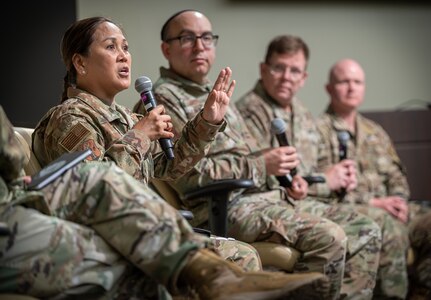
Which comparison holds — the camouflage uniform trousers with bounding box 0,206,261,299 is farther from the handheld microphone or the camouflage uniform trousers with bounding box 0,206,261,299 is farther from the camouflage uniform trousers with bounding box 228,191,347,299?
the handheld microphone

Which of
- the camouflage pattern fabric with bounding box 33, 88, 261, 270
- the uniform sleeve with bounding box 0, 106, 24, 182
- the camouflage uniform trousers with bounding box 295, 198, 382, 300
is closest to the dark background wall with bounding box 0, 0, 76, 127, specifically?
the camouflage pattern fabric with bounding box 33, 88, 261, 270

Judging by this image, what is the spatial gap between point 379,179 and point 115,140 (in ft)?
7.23

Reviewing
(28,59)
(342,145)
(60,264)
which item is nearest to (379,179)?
(342,145)

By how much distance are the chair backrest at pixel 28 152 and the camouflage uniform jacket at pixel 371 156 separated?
6.30 ft

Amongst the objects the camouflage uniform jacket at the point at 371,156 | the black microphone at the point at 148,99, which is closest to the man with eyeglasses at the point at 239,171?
the black microphone at the point at 148,99

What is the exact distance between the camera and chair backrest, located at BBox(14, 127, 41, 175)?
2.56 meters

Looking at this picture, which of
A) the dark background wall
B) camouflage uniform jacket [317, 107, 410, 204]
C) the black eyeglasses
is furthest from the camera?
camouflage uniform jacket [317, 107, 410, 204]

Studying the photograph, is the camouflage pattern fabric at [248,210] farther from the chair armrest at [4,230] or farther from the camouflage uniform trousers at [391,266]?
the chair armrest at [4,230]

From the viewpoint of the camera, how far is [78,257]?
1.97 m

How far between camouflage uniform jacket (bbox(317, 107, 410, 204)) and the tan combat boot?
7.60ft

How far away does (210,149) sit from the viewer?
3.35 meters

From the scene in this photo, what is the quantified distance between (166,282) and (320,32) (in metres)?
3.45

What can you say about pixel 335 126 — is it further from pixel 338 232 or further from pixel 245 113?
pixel 338 232

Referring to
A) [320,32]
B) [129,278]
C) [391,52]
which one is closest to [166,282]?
[129,278]
